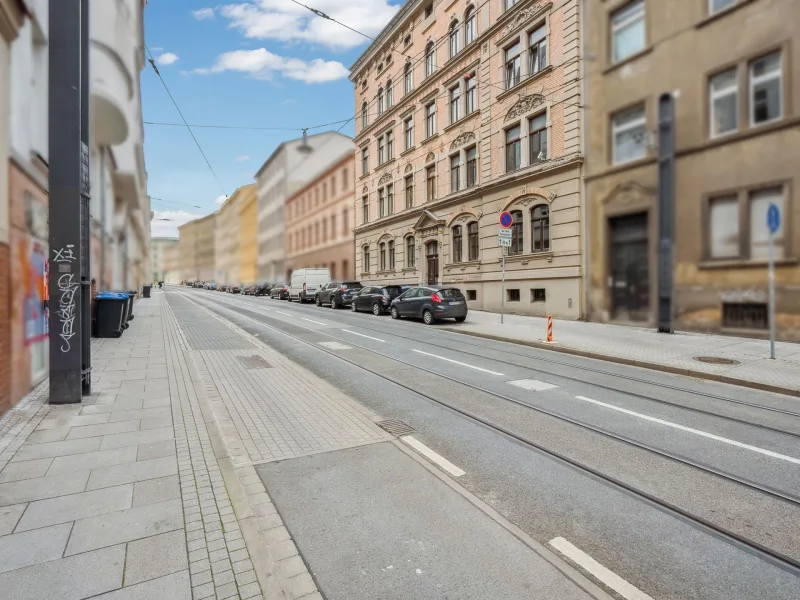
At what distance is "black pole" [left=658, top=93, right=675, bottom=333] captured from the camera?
1412 cm

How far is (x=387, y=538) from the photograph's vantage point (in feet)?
10.5

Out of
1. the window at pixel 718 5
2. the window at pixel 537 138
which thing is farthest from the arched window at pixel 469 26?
the window at pixel 718 5

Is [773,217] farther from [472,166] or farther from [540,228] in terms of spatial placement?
[472,166]

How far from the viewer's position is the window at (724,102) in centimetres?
1280

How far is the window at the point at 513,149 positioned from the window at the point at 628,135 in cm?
493

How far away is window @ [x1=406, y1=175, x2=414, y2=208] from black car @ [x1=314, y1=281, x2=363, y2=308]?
6.04m

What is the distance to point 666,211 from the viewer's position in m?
14.2

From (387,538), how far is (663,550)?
1805mm

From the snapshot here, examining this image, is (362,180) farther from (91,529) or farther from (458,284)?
(91,529)

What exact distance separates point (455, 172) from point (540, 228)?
24.1 feet

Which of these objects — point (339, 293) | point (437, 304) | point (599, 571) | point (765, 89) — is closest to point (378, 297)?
point (339, 293)

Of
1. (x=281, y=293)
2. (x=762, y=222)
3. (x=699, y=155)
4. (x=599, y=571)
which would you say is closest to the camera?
(x=599, y=571)

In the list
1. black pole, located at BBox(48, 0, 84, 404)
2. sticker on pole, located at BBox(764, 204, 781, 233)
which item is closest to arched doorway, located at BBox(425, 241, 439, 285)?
sticker on pole, located at BBox(764, 204, 781, 233)

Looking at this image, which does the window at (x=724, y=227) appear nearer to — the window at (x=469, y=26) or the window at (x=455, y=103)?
the window at (x=455, y=103)
